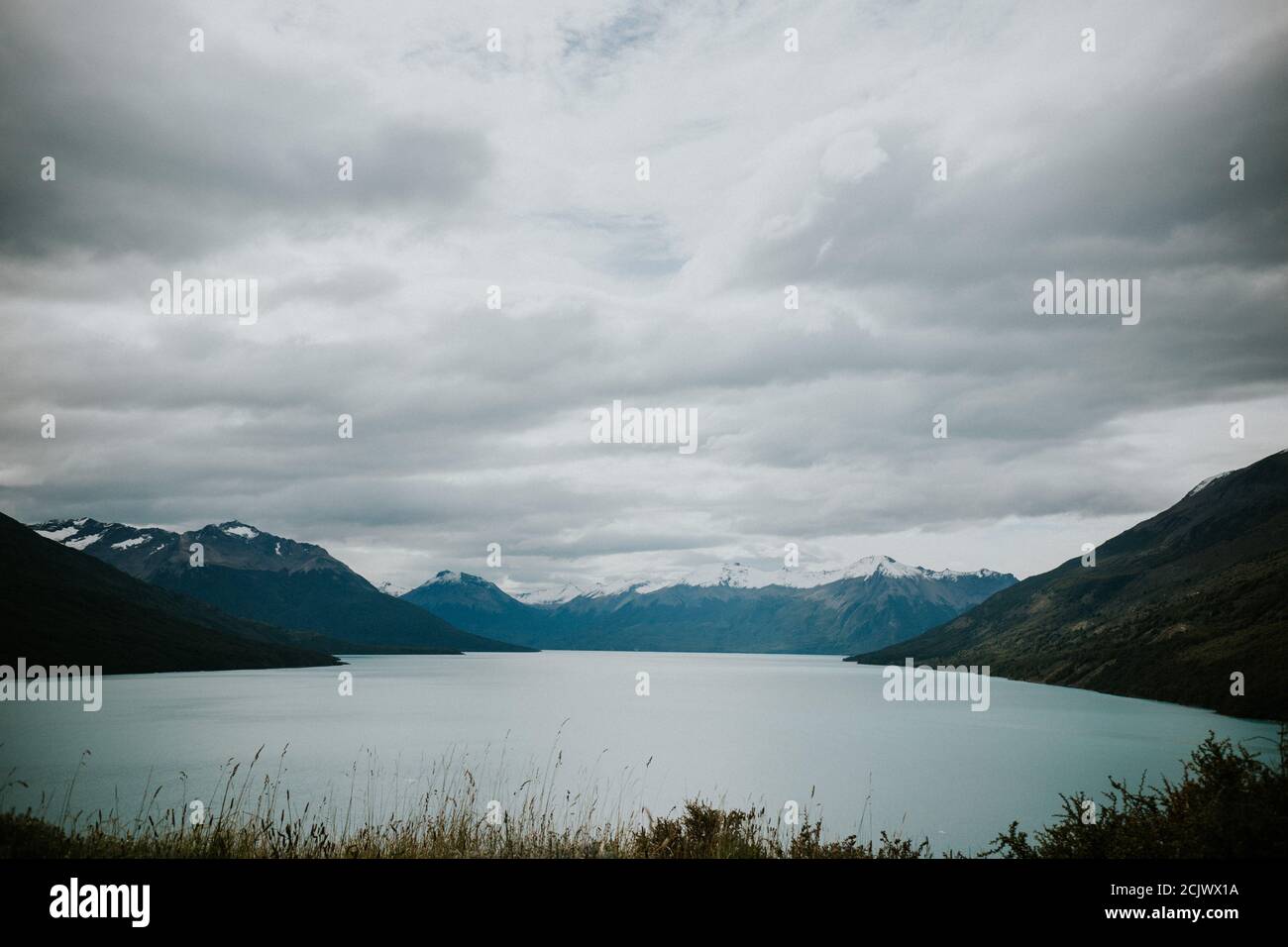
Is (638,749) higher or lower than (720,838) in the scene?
lower

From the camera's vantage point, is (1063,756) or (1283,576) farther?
(1283,576)

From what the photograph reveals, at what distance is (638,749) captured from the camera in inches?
3044

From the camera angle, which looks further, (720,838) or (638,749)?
(638,749)

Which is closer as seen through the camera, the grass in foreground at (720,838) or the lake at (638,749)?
the grass in foreground at (720,838)

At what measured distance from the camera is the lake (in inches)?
1871

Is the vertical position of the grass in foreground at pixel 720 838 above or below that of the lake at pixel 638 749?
above

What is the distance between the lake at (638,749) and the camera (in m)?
47.5

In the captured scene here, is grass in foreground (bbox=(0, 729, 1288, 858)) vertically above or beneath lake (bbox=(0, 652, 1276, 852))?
above

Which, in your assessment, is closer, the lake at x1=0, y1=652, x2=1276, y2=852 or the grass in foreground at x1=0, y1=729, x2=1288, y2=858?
the grass in foreground at x1=0, y1=729, x2=1288, y2=858

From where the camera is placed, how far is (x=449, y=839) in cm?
1084
